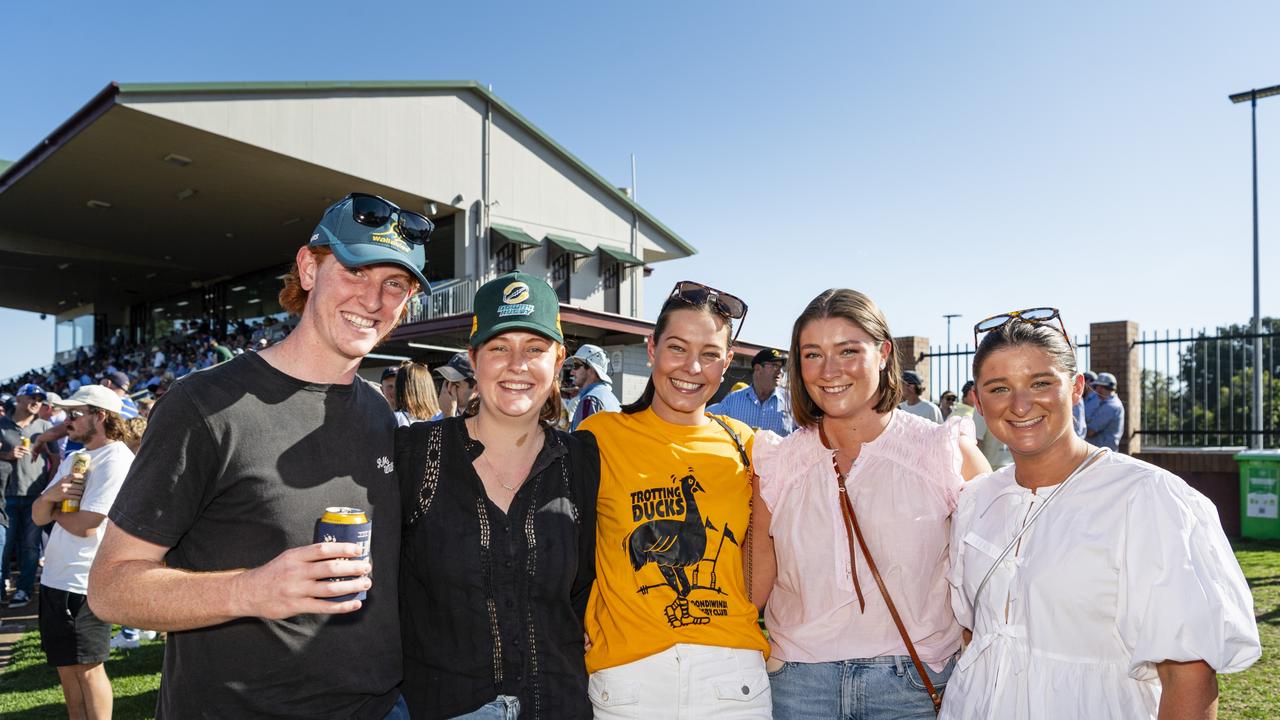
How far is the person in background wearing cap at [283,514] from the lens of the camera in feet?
5.93

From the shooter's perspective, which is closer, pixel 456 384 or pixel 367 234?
pixel 367 234

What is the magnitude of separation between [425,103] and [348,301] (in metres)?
22.0

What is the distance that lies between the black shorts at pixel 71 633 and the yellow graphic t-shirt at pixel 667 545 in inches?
150

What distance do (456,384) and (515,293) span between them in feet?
20.7

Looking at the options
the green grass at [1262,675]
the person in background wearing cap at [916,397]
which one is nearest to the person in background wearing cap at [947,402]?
the person in background wearing cap at [916,397]

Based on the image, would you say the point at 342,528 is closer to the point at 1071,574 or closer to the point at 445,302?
the point at 1071,574

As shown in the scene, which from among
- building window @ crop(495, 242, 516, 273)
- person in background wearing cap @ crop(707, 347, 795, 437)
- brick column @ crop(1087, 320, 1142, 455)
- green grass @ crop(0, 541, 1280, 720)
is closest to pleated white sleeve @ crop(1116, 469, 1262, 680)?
green grass @ crop(0, 541, 1280, 720)

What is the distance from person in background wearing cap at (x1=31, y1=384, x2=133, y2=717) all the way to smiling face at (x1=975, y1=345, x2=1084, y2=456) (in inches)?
185

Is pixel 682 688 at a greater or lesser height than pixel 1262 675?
greater

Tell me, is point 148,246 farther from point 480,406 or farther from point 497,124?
point 480,406

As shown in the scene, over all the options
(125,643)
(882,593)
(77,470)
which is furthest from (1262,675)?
(125,643)

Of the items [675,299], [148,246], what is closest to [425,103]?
[148,246]

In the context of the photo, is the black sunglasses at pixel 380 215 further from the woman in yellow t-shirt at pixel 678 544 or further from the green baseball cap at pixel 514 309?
the woman in yellow t-shirt at pixel 678 544

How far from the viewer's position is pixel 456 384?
8.59 metres
